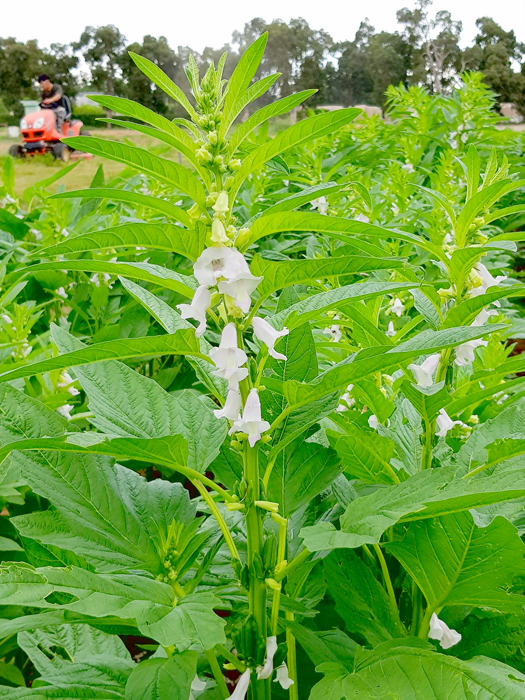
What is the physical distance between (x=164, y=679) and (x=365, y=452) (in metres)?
0.36

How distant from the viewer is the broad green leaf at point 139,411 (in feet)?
2.35

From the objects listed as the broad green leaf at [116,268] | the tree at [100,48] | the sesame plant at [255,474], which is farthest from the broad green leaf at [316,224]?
the tree at [100,48]

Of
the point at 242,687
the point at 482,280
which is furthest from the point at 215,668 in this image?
the point at 482,280

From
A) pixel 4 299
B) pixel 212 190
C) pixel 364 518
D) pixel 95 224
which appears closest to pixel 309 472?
pixel 364 518

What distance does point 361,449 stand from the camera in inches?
30.3

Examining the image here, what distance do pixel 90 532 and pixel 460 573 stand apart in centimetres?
44

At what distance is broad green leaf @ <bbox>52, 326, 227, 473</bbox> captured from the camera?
0.72m

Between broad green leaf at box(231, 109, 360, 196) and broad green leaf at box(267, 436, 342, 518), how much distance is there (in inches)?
14.2

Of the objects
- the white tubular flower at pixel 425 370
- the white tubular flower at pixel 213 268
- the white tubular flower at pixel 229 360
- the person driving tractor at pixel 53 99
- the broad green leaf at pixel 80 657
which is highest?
the person driving tractor at pixel 53 99

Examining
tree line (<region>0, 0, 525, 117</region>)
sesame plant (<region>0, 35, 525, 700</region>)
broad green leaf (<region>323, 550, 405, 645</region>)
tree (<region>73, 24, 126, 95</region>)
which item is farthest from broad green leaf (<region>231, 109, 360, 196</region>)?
tree (<region>73, 24, 126, 95</region>)

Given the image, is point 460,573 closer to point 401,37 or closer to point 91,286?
point 91,286

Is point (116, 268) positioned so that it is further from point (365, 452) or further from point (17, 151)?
point (17, 151)

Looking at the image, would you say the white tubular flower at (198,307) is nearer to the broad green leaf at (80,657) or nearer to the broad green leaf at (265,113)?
the broad green leaf at (265,113)

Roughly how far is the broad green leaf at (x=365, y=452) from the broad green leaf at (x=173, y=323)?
6.6 inches
